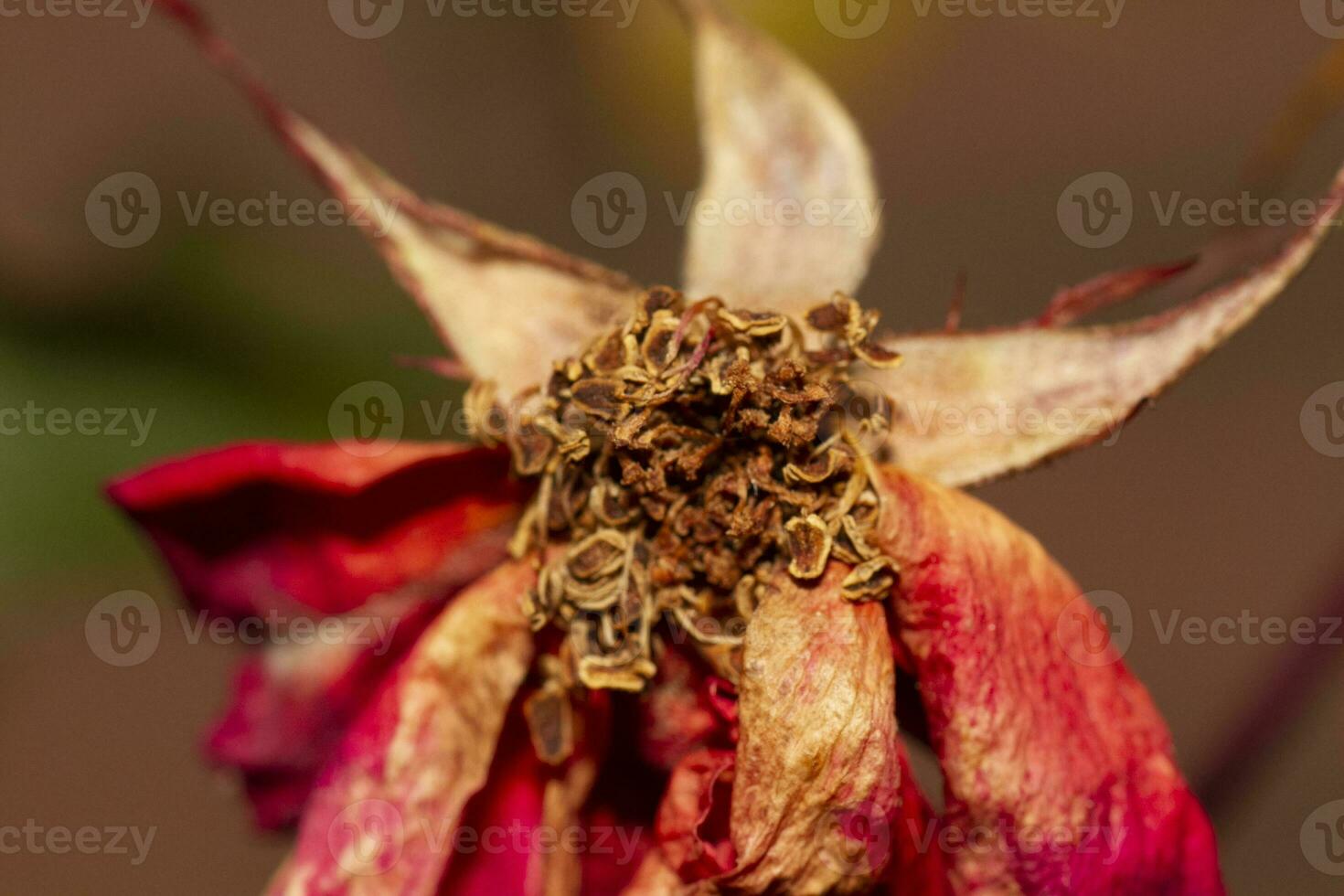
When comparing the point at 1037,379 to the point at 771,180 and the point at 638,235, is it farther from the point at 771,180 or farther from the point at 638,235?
the point at 638,235

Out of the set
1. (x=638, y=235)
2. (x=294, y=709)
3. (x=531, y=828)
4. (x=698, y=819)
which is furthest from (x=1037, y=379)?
(x=638, y=235)

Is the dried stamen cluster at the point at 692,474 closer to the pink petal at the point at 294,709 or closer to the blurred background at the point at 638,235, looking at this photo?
the pink petal at the point at 294,709

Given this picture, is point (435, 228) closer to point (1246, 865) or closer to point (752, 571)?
point (752, 571)

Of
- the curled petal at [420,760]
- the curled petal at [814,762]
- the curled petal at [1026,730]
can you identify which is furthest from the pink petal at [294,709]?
the curled petal at [1026,730]

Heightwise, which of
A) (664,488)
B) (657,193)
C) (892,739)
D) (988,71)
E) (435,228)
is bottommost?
(892,739)

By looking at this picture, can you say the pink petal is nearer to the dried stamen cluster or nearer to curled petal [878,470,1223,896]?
the dried stamen cluster

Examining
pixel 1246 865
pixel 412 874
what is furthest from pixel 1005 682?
pixel 1246 865
